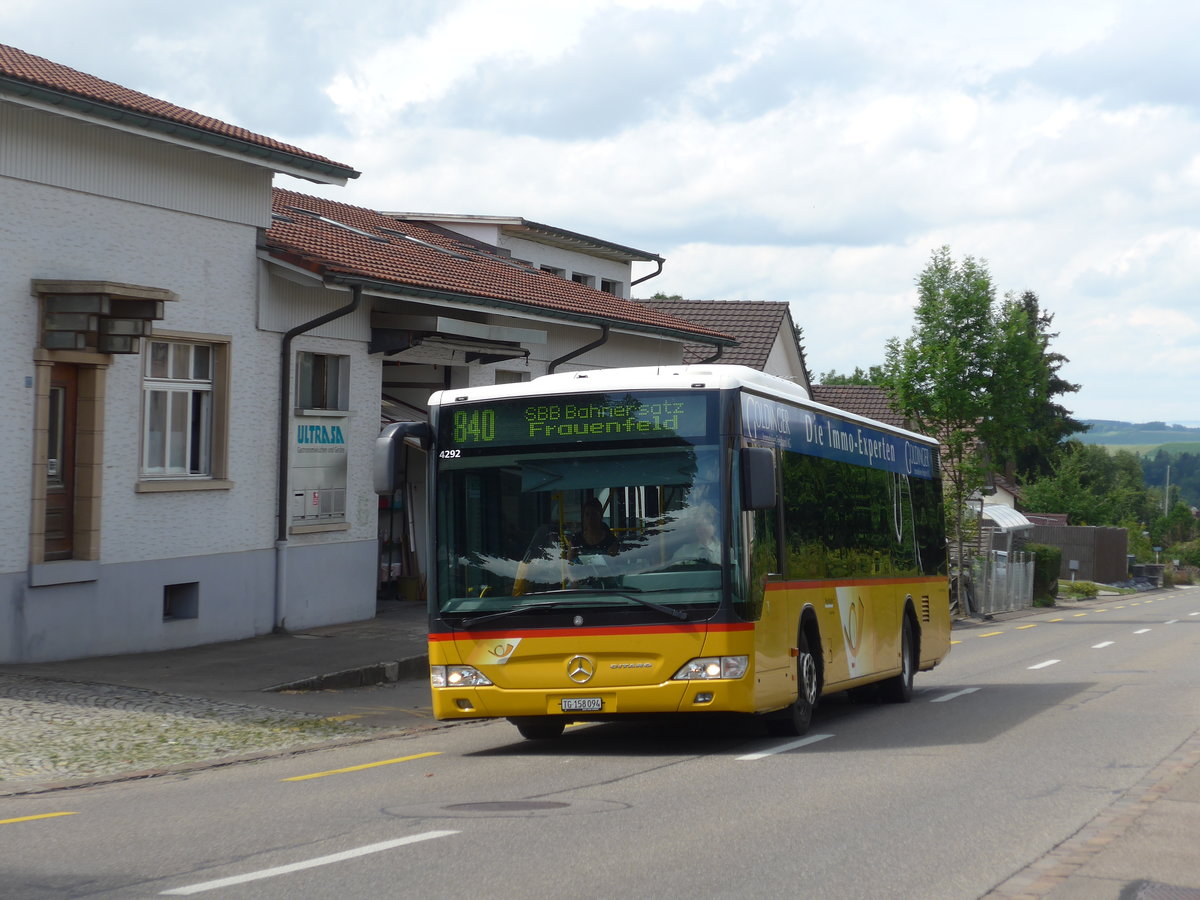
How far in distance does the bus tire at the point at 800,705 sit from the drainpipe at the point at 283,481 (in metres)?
8.57

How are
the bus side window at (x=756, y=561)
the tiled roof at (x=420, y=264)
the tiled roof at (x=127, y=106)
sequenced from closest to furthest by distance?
1. the bus side window at (x=756, y=561)
2. the tiled roof at (x=127, y=106)
3. the tiled roof at (x=420, y=264)

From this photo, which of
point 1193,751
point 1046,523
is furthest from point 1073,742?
point 1046,523

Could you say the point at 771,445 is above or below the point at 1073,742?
above

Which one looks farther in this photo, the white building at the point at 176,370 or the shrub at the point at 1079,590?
the shrub at the point at 1079,590

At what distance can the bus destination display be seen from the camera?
37.8 feet

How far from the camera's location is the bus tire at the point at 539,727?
12603 millimetres

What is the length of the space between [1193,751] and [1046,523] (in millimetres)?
77828

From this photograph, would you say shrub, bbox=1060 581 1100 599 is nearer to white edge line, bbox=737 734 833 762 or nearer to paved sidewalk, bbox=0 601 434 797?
paved sidewalk, bbox=0 601 434 797

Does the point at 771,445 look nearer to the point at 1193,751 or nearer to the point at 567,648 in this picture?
the point at 567,648

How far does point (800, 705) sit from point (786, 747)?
742 mm

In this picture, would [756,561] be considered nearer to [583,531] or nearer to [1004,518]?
[583,531]

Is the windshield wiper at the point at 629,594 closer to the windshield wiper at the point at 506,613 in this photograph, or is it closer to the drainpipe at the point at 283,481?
the windshield wiper at the point at 506,613

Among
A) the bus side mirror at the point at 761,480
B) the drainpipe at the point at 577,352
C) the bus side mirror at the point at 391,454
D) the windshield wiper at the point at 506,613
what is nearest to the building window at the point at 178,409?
the bus side mirror at the point at 391,454

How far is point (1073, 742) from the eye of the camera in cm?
1260
